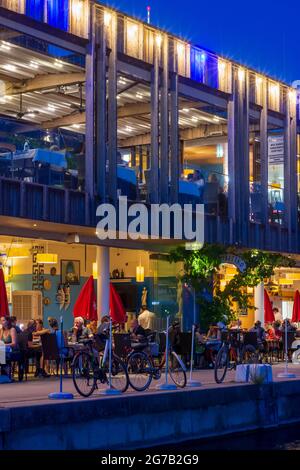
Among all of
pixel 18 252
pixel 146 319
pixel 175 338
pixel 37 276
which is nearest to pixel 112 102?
pixel 18 252

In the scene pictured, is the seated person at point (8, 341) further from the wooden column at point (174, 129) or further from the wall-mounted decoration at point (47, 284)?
the wall-mounted decoration at point (47, 284)

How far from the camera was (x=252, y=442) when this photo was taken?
2086 centimetres

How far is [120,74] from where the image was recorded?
29188 mm

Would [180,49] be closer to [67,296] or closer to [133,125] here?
[133,125]

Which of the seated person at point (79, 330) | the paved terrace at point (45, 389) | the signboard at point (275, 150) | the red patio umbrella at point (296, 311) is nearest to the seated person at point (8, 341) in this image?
the paved terrace at point (45, 389)

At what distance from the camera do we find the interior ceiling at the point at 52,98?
1051 inches

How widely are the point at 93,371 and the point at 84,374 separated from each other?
43 centimetres

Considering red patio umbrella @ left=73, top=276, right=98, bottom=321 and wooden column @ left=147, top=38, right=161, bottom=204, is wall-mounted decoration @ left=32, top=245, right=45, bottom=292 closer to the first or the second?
red patio umbrella @ left=73, top=276, right=98, bottom=321

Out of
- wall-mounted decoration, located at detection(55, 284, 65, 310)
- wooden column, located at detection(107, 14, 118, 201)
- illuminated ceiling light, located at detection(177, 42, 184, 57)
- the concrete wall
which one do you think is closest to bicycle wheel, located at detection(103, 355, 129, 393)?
the concrete wall

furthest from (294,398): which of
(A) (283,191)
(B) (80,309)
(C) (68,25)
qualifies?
(A) (283,191)

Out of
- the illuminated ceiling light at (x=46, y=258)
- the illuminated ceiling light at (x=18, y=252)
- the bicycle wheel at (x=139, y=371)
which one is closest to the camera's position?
the bicycle wheel at (x=139, y=371)

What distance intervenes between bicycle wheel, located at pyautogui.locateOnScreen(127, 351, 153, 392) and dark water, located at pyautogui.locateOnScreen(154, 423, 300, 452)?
162cm

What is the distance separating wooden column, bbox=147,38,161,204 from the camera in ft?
97.2

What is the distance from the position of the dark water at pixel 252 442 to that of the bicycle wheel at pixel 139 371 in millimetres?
1625
